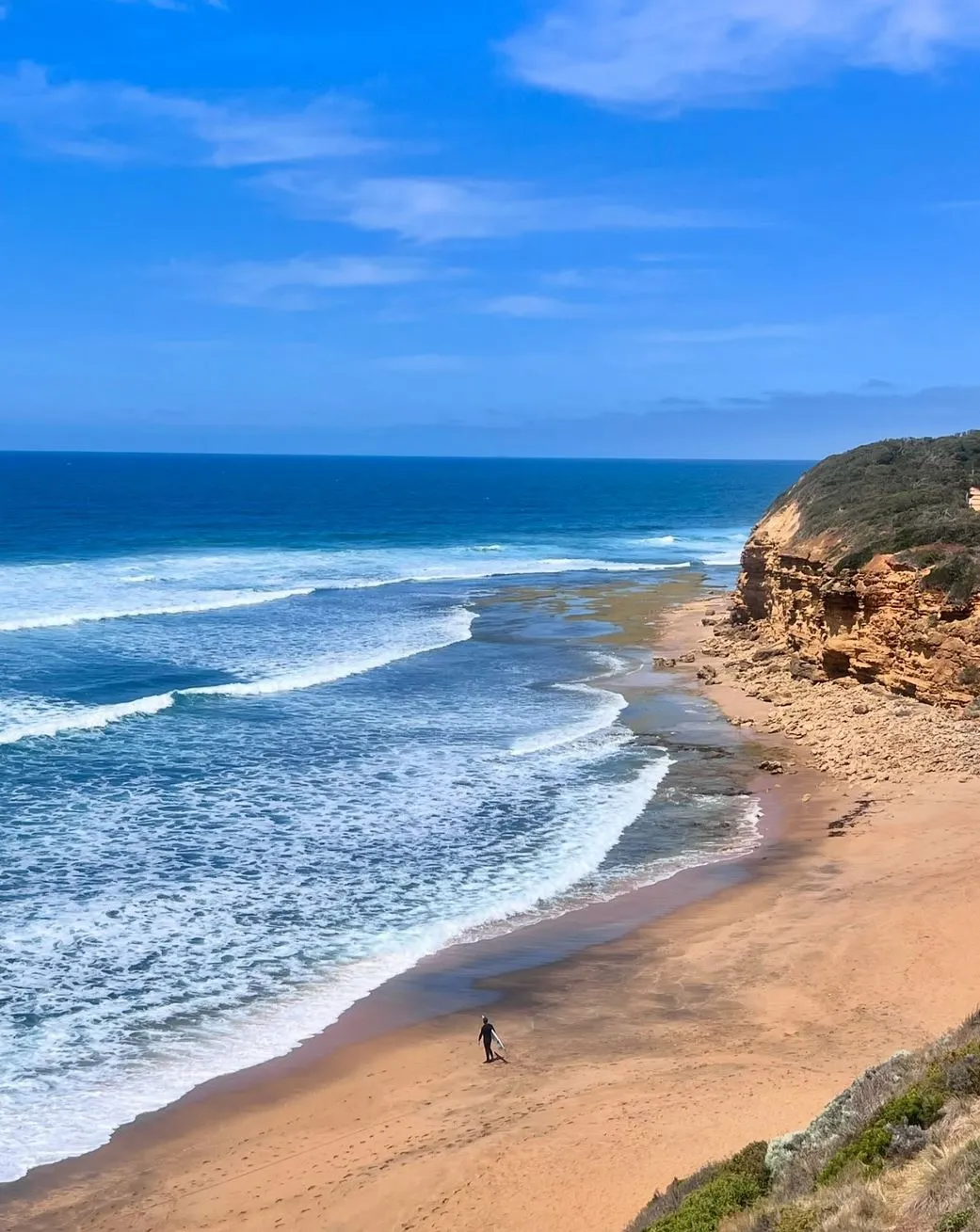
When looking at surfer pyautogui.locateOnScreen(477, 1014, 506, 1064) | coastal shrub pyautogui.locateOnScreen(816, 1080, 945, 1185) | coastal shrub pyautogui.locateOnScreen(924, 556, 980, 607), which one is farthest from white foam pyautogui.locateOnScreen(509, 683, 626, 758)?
coastal shrub pyautogui.locateOnScreen(816, 1080, 945, 1185)

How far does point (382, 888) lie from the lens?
19250 millimetres

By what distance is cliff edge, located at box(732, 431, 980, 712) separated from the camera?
26609 mm

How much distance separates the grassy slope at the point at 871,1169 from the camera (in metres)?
6.68

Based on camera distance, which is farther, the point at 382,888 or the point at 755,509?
the point at 755,509

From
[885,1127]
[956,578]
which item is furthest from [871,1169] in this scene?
[956,578]

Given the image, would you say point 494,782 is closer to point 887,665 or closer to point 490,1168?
point 887,665

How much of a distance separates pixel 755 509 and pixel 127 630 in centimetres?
10252

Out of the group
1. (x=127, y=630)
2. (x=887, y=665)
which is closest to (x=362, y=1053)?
(x=887, y=665)

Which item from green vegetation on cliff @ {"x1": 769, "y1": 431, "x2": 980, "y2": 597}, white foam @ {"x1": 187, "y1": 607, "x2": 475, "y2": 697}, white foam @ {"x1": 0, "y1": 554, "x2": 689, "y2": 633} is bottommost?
white foam @ {"x1": 187, "y1": 607, "x2": 475, "y2": 697}

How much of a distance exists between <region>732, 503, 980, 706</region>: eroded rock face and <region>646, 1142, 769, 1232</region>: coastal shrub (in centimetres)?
1939

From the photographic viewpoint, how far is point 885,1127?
7836 mm

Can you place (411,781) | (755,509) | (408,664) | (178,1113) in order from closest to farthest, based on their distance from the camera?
(178,1113)
(411,781)
(408,664)
(755,509)

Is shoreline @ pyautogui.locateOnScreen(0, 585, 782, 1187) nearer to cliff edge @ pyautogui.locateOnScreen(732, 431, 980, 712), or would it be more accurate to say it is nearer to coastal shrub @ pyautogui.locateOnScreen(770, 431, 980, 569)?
cliff edge @ pyautogui.locateOnScreen(732, 431, 980, 712)

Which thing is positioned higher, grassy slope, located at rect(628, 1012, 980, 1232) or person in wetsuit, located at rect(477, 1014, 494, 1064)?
grassy slope, located at rect(628, 1012, 980, 1232)
